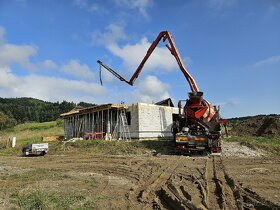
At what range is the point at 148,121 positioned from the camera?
26031mm

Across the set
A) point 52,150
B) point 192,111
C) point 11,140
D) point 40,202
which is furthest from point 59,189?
point 11,140

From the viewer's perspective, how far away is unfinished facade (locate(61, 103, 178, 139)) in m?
25.6

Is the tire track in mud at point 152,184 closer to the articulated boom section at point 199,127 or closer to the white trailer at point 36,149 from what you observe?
the articulated boom section at point 199,127

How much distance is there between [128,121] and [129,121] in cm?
17

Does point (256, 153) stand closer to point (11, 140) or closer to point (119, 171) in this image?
point (119, 171)

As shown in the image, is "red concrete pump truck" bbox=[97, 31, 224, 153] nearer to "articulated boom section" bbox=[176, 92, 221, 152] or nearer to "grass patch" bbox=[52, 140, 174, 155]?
"articulated boom section" bbox=[176, 92, 221, 152]

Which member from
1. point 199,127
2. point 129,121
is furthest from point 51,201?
point 129,121

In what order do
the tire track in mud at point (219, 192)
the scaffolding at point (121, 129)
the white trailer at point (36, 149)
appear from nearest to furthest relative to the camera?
the tire track in mud at point (219, 192), the white trailer at point (36, 149), the scaffolding at point (121, 129)

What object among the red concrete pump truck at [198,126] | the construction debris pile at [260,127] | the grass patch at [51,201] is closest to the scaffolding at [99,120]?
the red concrete pump truck at [198,126]

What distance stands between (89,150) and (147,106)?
679 cm

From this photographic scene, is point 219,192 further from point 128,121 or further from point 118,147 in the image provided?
point 128,121

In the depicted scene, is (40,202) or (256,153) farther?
(256,153)

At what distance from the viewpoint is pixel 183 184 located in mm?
9086

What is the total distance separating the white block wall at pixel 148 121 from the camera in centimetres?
2544
